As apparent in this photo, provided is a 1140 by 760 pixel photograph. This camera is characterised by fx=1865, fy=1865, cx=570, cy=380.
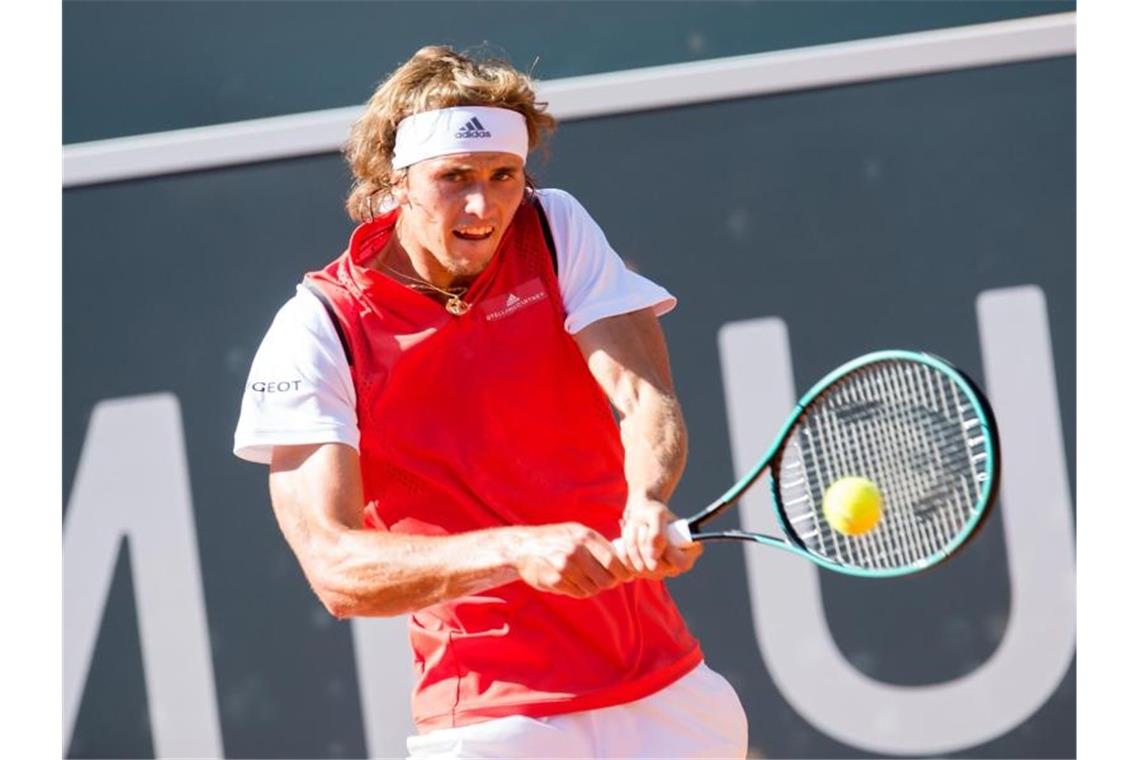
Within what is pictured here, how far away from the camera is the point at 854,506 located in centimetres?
268

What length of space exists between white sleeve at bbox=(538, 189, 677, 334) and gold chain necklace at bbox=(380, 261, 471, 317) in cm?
16

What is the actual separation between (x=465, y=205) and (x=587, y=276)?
9.3 inches

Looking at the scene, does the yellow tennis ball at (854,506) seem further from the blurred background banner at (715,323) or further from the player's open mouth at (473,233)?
the blurred background banner at (715,323)

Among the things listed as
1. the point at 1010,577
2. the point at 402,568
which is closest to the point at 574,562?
the point at 402,568

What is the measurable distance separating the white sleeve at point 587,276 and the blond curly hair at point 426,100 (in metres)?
0.17

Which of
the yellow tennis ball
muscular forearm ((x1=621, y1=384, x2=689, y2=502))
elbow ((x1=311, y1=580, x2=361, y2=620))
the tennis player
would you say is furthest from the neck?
the yellow tennis ball

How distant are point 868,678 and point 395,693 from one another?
3.68ft

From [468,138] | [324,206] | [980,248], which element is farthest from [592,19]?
[468,138]

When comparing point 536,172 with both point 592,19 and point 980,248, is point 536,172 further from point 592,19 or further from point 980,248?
point 980,248

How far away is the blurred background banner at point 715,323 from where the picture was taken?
4.34 metres

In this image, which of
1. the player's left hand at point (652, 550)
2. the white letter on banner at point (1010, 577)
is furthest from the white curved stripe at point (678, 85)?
the player's left hand at point (652, 550)
